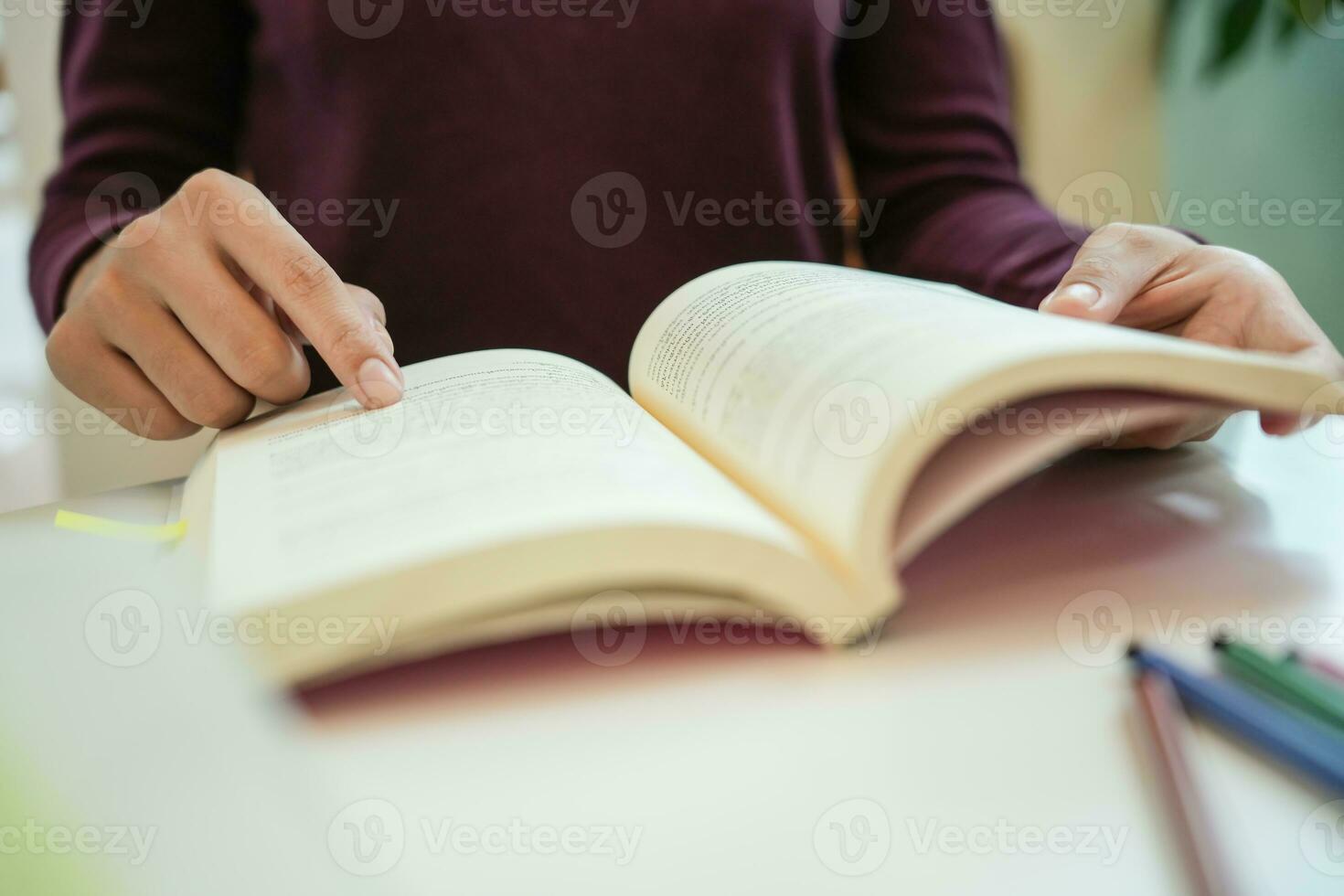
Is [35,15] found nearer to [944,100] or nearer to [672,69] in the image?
[672,69]

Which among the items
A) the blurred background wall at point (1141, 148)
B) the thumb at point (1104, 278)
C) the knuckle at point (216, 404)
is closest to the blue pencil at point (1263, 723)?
the thumb at point (1104, 278)

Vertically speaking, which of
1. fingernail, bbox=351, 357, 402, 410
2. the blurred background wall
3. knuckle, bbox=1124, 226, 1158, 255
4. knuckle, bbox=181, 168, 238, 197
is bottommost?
the blurred background wall

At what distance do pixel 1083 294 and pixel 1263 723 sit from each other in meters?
0.26

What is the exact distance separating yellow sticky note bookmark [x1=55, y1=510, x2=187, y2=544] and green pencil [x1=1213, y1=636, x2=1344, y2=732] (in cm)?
40

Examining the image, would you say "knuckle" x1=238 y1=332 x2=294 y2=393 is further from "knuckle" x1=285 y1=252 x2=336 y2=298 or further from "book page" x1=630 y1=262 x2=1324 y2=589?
"book page" x1=630 y1=262 x2=1324 y2=589

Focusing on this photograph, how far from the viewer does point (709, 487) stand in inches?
13.8

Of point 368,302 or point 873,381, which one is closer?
point 873,381

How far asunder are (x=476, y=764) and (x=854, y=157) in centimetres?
82

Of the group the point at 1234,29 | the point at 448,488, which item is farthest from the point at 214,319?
the point at 1234,29

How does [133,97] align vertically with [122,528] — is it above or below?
above

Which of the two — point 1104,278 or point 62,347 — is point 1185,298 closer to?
point 1104,278

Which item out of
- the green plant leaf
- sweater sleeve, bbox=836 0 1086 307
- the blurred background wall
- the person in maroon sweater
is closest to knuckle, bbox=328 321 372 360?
the person in maroon sweater

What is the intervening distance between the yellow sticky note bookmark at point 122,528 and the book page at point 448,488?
0.03 meters

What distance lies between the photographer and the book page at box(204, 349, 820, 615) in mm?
290
